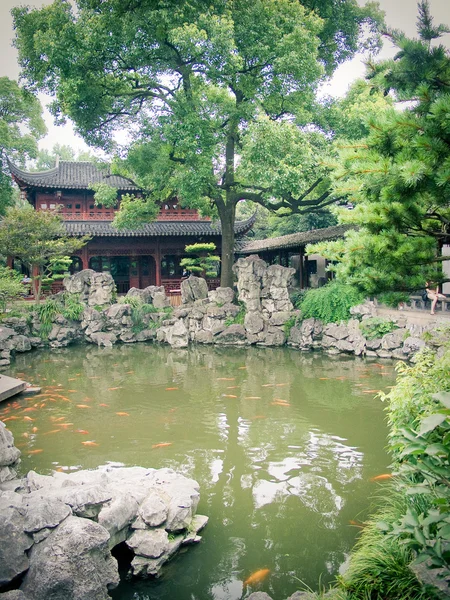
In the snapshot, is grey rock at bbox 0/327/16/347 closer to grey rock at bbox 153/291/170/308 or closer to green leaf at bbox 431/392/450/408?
grey rock at bbox 153/291/170/308

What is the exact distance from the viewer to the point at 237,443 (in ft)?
20.7

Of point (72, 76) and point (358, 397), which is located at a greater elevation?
point (72, 76)

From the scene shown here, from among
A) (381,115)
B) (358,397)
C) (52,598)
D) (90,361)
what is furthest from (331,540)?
(90,361)

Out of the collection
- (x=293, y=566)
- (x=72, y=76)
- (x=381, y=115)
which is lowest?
(x=293, y=566)

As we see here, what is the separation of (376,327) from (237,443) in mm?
6900

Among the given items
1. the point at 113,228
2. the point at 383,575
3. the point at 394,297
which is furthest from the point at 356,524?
the point at 113,228

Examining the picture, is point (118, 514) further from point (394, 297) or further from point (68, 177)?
point (68, 177)

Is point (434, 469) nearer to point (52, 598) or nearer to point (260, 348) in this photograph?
point (52, 598)

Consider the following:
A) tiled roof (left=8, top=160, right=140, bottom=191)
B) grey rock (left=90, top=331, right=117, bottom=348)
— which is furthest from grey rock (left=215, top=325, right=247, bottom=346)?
tiled roof (left=8, top=160, right=140, bottom=191)

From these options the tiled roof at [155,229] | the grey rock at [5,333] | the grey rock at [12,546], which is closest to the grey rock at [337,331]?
the tiled roof at [155,229]

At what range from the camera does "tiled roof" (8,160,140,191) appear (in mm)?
19539

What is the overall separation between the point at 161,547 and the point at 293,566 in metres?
1.08

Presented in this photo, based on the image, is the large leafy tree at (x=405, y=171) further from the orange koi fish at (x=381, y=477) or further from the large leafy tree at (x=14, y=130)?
the large leafy tree at (x=14, y=130)

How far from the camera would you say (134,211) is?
15.8 metres
